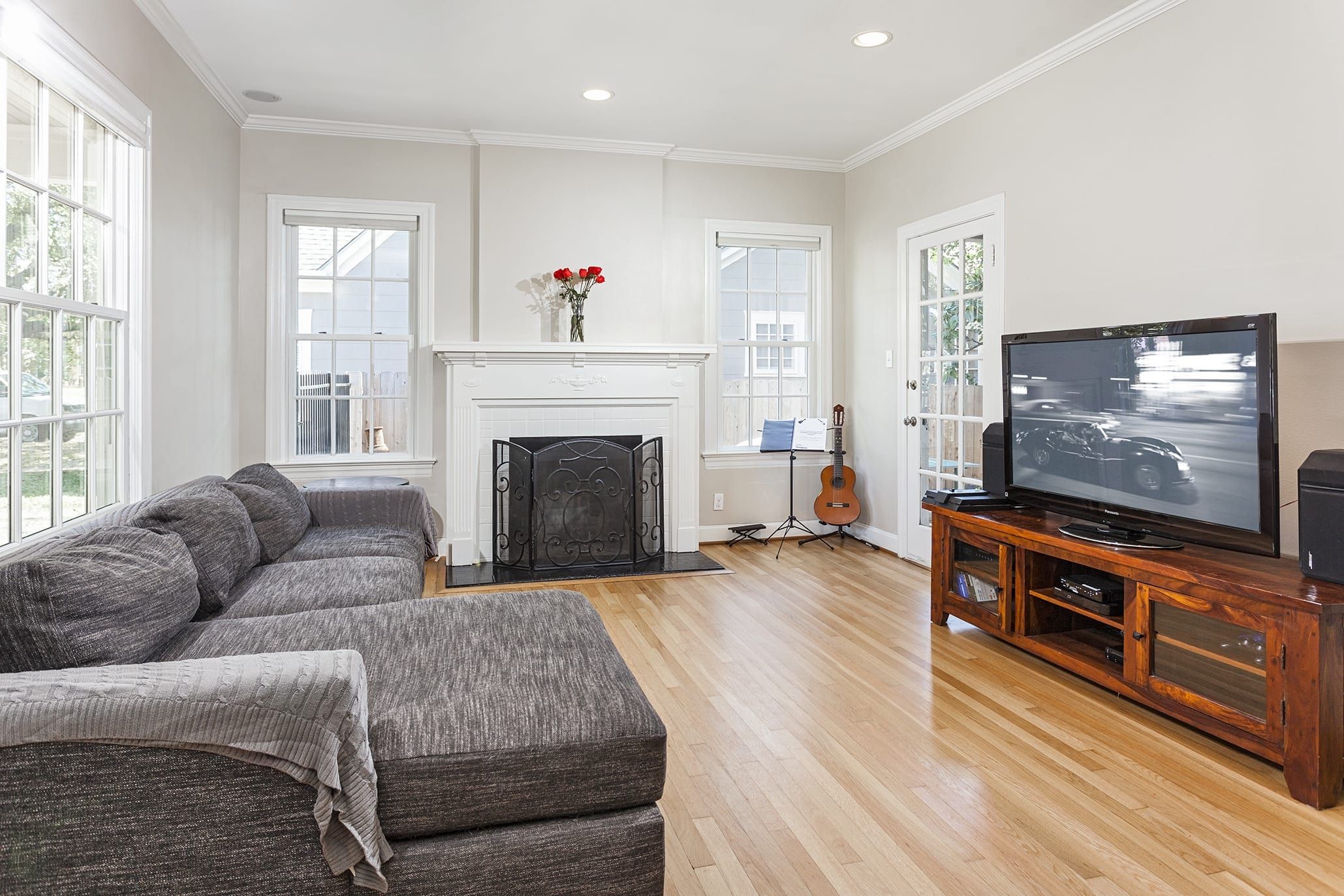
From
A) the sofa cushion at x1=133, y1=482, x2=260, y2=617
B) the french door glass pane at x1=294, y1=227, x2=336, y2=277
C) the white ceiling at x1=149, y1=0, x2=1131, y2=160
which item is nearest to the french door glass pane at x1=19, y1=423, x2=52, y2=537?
the sofa cushion at x1=133, y1=482, x2=260, y2=617

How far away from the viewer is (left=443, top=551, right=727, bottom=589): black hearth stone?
14.8 feet

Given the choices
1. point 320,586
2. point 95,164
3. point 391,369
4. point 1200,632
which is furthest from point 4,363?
point 1200,632

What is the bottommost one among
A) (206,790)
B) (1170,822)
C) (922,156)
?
(1170,822)

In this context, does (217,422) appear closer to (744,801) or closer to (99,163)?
(99,163)

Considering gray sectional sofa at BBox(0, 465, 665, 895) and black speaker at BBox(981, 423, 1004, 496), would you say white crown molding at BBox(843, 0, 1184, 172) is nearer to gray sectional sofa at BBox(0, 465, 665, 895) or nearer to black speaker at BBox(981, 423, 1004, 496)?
black speaker at BBox(981, 423, 1004, 496)

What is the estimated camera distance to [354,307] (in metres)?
4.92

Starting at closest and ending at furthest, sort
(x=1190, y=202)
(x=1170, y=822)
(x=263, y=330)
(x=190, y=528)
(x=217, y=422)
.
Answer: (x=1170, y=822)
(x=190, y=528)
(x=1190, y=202)
(x=217, y=422)
(x=263, y=330)

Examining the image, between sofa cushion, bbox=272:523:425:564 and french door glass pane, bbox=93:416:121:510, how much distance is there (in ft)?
2.06

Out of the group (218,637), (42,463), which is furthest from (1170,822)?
(42,463)

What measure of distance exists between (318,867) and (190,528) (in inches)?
56.9

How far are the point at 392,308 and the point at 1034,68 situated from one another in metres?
3.73

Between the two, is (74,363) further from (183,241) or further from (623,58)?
(623,58)

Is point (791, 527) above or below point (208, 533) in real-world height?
below

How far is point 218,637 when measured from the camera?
A: 206 cm
